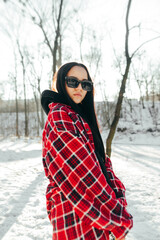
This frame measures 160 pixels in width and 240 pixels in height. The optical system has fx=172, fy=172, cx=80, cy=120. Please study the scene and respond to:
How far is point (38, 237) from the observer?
2467 mm

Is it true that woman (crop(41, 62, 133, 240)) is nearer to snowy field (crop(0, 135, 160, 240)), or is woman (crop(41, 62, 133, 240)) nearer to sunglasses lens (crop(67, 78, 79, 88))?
sunglasses lens (crop(67, 78, 79, 88))

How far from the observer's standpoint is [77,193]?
866 millimetres

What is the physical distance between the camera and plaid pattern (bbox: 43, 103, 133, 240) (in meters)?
0.86

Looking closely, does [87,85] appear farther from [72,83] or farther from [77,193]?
[77,193]

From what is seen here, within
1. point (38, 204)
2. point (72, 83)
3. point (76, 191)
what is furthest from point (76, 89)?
point (38, 204)

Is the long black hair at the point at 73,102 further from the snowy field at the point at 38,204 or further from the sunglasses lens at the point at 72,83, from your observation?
the snowy field at the point at 38,204

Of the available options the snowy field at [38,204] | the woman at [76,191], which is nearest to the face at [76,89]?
the woman at [76,191]

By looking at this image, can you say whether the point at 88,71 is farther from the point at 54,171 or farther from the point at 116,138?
the point at 116,138

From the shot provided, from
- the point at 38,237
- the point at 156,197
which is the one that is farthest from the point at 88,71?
the point at 156,197

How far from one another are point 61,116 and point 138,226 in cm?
270

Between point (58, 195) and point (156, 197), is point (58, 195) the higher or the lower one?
the higher one

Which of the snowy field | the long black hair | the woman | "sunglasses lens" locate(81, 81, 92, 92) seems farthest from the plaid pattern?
the snowy field

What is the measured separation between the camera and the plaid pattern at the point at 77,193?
2.83ft

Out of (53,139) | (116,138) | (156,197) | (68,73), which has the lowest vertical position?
(116,138)
